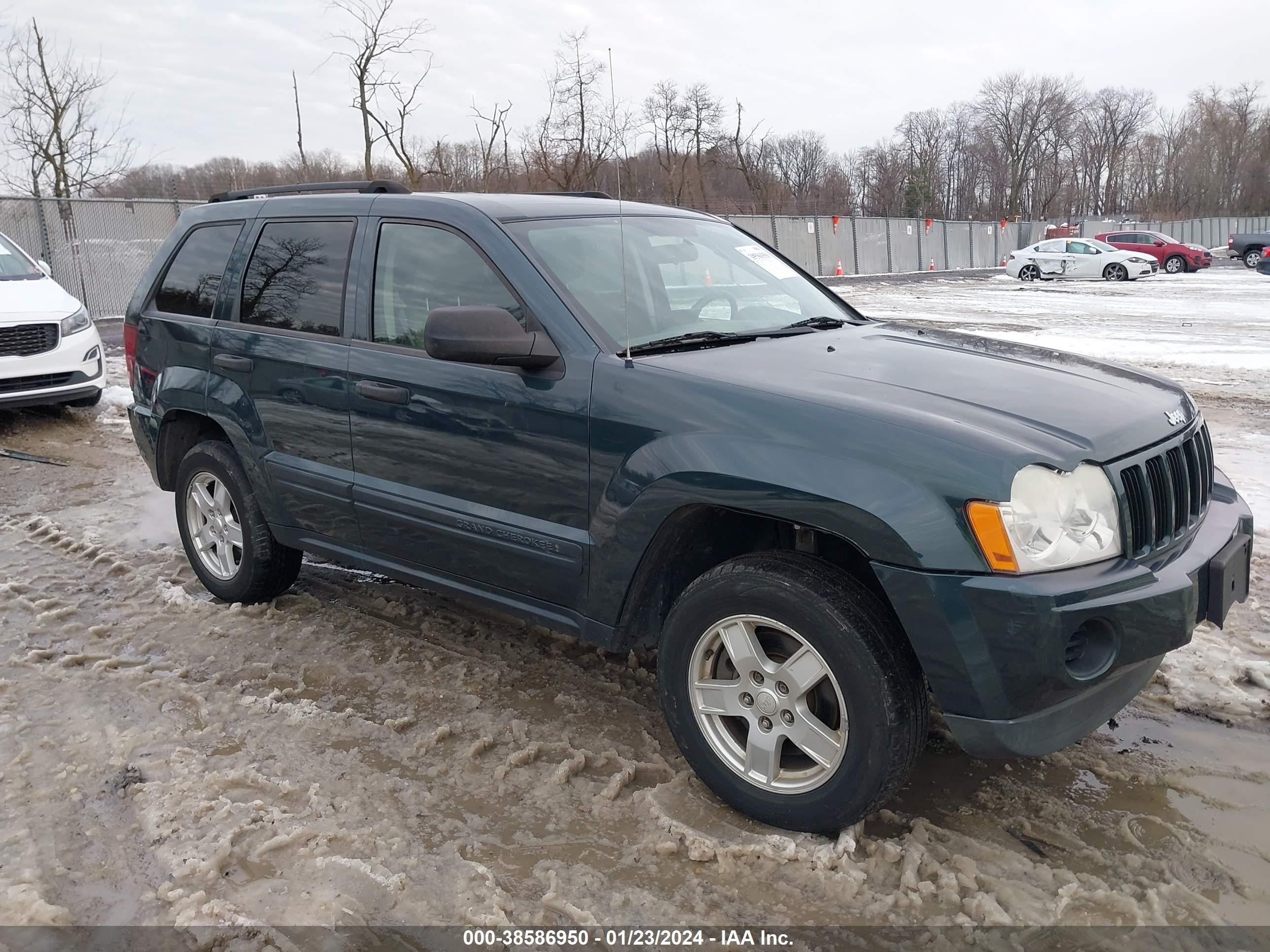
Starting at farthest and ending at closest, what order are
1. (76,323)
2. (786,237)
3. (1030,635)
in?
(786,237) < (76,323) < (1030,635)

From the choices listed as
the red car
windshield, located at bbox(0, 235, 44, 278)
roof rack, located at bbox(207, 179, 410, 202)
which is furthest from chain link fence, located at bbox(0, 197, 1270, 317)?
the red car

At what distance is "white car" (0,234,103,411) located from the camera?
8594mm

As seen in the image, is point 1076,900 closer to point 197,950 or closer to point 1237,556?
point 1237,556

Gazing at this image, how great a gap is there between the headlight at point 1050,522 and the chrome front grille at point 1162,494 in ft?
0.23

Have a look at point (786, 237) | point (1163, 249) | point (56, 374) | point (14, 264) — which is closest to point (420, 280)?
point (56, 374)

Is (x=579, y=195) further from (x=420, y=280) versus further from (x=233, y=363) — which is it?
→ (x=233, y=363)

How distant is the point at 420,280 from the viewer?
3.78 metres

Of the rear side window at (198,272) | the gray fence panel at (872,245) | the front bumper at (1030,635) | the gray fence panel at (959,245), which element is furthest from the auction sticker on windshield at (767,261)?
the gray fence panel at (959,245)

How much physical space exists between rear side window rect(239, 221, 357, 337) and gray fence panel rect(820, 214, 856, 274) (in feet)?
101

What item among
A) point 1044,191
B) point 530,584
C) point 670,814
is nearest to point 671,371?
point 530,584

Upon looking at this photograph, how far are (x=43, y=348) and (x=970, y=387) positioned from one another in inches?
338

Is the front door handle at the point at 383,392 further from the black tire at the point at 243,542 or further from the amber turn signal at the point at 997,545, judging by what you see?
the amber turn signal at the point at 997,545

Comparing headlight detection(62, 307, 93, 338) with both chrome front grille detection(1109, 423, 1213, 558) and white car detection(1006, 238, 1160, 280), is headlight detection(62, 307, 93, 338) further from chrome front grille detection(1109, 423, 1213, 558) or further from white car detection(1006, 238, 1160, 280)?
white car detection(1006, 238, 1160, 280)

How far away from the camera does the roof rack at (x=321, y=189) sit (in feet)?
13.7
